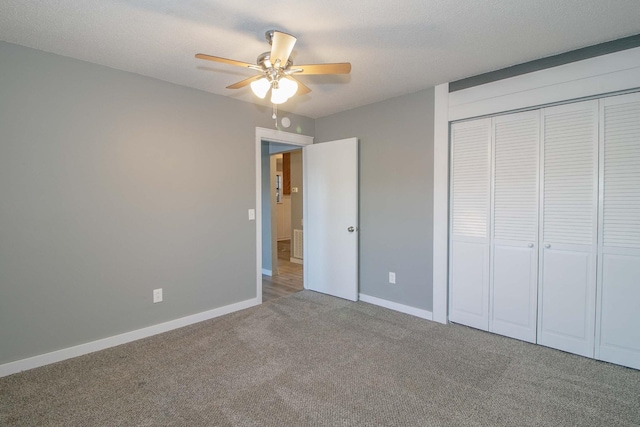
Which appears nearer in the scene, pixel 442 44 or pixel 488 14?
pixel 488 14

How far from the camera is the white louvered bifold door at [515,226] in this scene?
2666 millimetres

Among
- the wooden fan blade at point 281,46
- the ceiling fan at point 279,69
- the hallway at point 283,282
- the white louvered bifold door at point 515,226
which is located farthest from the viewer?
the hallway at point 283,282

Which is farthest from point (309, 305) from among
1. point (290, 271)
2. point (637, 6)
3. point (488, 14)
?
point (637, 6)

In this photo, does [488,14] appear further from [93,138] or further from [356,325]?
[93,138]

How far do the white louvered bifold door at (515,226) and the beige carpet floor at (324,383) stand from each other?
25 centimetres

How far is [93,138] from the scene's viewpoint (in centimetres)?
259

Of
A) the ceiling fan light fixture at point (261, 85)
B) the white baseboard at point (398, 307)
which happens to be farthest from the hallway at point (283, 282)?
the ceiling fan light fixture at point (261, 85)

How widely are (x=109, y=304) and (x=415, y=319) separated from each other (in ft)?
9.57

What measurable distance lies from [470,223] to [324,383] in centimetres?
200

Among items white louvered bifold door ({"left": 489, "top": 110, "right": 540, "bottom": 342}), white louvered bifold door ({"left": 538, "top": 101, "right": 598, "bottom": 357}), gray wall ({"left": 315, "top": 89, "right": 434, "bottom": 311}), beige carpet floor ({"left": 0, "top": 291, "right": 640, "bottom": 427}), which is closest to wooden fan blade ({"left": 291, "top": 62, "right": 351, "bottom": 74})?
gray wall ({"left": 315, "top": 89, "right": 434, "bottom": 311})

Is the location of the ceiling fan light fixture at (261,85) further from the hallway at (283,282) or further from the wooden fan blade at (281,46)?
the hallway at (283,282)

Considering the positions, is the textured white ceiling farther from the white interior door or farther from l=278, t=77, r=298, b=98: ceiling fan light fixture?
the white interior door

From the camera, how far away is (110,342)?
2.69 meters

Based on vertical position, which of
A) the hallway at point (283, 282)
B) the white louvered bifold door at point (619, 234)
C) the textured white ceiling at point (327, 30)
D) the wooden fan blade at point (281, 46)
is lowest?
the hallway at point (283, 282)
